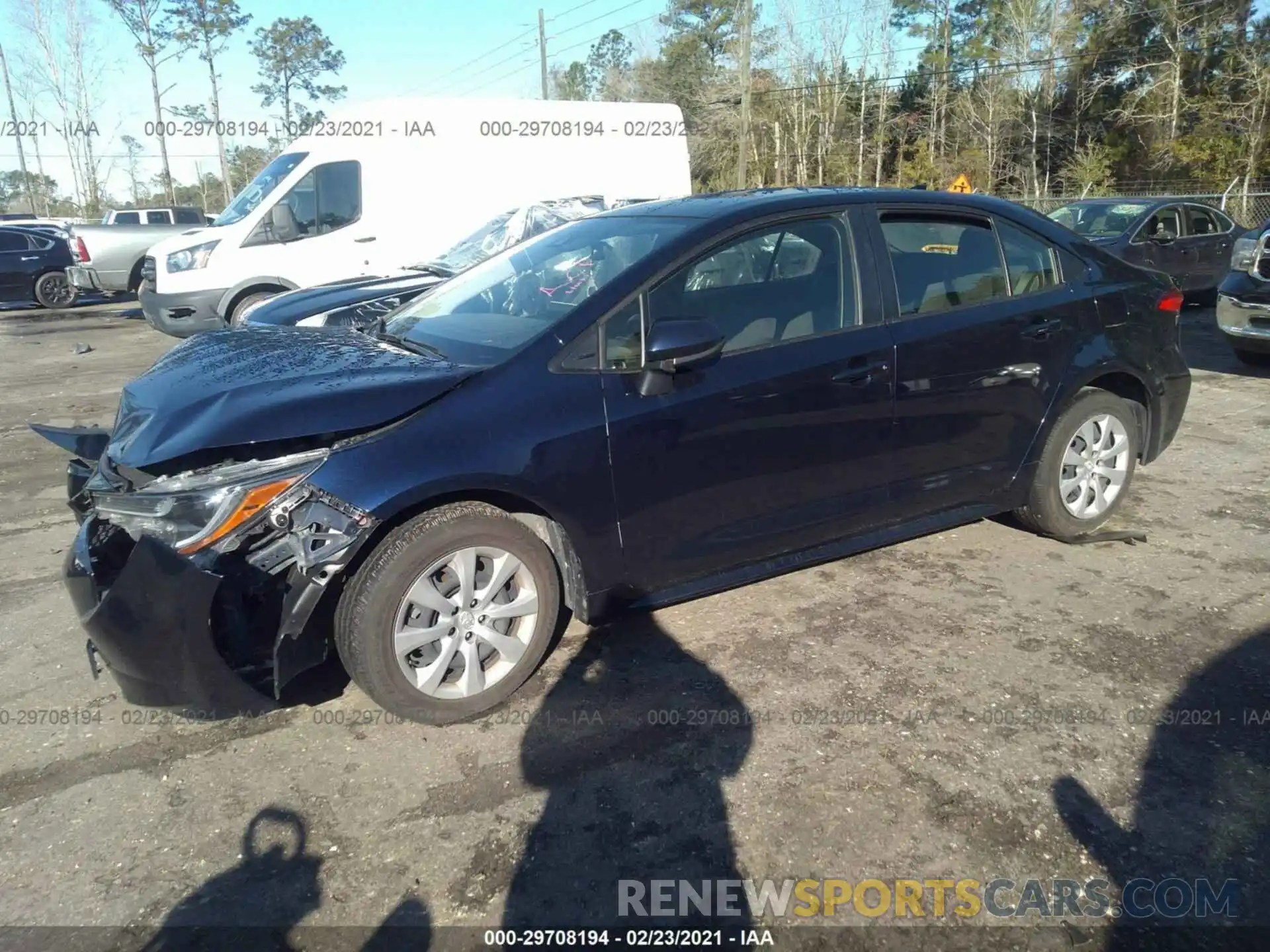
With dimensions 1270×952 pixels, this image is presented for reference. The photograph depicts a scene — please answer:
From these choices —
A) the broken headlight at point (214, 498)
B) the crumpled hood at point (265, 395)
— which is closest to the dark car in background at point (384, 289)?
the crumpled hood at point (265, 395)

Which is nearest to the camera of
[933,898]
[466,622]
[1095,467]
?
[933,898]

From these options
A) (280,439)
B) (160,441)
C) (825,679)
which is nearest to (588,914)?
(825,679)

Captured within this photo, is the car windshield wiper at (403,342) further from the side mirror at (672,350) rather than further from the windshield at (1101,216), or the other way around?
the windshield at (1101,216)

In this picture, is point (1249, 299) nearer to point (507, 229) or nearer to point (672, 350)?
point (507, 229)

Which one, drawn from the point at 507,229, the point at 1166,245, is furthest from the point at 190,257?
the point at 1166,245

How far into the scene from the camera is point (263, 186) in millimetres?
10289

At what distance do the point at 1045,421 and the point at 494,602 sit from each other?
9.29 ft

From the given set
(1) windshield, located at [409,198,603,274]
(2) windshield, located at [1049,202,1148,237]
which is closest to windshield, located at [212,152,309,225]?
(1) windshield, located at [409,198,603,274]

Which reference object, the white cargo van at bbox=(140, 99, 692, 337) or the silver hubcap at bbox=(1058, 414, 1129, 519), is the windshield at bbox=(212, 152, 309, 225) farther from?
the silver hubcap at bbox=(1058, 414, 1129, 519)

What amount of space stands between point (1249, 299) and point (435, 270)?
7.35 m

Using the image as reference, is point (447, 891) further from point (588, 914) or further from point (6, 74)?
point (6, 74)

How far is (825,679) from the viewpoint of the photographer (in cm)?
345

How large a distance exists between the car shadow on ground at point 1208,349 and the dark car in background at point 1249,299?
25 cm

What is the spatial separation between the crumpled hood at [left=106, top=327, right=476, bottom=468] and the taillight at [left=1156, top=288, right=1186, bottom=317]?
3.73 m
